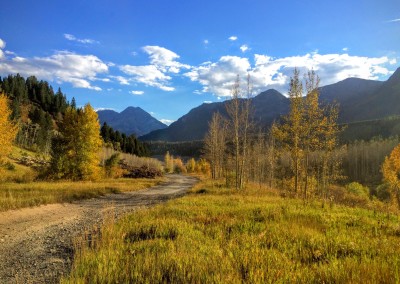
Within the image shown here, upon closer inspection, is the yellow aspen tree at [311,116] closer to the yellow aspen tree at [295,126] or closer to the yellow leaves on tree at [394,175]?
the yellow aspen tree at [295,126]

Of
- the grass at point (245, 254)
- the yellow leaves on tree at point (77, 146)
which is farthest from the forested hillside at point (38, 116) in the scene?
the grass at point (245, 254)

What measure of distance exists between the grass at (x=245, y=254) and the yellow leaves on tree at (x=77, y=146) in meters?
26.1

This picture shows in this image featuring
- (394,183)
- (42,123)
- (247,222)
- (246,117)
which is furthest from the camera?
(42,123)

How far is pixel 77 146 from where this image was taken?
32.3 m

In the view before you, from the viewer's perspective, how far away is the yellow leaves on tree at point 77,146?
31.3 m

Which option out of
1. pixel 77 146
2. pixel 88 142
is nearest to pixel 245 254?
pixel 88 142

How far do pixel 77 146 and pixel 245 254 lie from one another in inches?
1214

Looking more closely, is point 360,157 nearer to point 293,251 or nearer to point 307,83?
point 307,83

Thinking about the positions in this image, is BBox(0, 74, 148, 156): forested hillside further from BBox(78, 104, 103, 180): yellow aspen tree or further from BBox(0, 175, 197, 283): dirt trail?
BBox(0, 175, 197, 283): dirt trail

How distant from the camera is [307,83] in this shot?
24031mm

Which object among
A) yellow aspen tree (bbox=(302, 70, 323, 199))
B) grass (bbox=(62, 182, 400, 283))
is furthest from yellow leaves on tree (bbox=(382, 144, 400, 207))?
grass (bbox=(62, 182, 400, 283))

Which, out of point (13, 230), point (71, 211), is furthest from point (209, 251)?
point (71, 211)

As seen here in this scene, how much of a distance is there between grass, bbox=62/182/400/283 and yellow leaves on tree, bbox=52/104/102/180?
2607 cm

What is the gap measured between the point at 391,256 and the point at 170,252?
4066 millimetres
